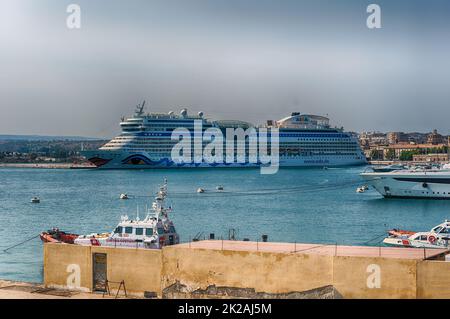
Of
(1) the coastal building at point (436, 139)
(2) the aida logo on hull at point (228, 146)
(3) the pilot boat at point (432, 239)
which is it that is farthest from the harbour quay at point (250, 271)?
(1) the coastal building at point (436, 139)

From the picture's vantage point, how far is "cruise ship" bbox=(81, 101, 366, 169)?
277 feet

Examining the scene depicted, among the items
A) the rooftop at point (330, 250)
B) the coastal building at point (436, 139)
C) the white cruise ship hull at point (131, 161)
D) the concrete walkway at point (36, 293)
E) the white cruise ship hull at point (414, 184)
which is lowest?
the concrete walkway at point (36, 293)

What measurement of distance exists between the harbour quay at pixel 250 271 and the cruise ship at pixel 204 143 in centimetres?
6967

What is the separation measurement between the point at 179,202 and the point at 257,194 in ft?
27.0

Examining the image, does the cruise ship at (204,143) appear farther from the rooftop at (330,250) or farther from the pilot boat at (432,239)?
the rooftop at (330,250)

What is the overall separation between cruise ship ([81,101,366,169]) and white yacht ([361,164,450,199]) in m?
43.9

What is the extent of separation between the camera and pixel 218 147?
89.5 meters

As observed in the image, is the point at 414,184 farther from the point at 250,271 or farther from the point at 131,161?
the point at 131,161

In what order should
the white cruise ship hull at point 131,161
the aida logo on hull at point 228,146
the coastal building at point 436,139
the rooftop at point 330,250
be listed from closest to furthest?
the rooftop at point 330,250
the white cruise ship hull at point 131,161
the aida logo on hull at point 228,146
the coastal building at point 436,139

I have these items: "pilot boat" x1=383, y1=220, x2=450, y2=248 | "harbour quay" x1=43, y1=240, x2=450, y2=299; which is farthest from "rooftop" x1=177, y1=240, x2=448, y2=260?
"pilot boat" x1=383, y1=220, x2=450, y2=248

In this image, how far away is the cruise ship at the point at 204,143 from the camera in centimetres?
8444

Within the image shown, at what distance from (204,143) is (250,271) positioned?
76326mm

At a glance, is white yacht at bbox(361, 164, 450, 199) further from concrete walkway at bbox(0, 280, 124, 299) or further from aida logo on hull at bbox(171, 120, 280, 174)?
aida logo on hull at bbox(171, 120, 280, 174)
